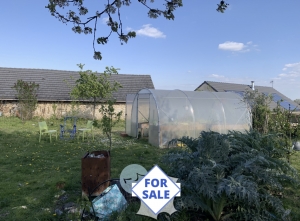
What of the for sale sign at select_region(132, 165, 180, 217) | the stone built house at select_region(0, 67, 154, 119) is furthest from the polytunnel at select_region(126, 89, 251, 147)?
the stone built house at select_region(0, 67, 154, 119)

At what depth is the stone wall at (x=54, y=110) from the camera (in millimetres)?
21203

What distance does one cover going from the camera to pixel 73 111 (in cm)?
2059

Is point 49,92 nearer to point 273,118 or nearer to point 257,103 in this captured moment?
point 257,103

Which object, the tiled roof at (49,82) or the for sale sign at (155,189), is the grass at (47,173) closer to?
the for sale sign at (155,189)

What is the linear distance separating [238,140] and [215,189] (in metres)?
1.55


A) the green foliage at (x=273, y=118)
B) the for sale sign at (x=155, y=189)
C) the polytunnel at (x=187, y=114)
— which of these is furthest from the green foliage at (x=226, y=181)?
the polytunnel at (x=187, y=114)

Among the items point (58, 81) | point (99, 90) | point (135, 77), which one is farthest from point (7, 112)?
point (135, 77)

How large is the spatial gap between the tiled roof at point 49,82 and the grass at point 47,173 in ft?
36.9

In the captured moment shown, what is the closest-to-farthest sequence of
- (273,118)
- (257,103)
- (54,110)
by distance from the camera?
(273,118), (257,103), (54,110)

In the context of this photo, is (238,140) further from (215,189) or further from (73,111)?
(73,111)

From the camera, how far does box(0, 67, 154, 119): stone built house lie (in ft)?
70.2

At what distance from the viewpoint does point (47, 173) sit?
6672mm

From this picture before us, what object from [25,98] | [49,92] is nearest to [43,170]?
[25,98]

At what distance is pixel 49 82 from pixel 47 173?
19.3 m
